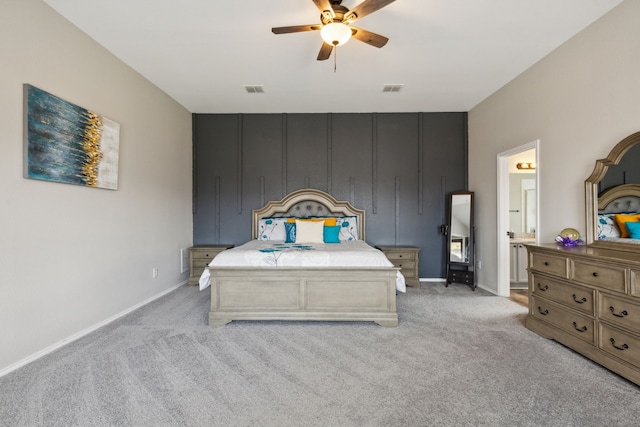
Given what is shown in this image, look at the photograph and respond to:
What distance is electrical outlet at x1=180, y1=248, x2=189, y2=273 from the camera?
15.4 feet

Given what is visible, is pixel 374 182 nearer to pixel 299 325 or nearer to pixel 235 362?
pixel 299 325

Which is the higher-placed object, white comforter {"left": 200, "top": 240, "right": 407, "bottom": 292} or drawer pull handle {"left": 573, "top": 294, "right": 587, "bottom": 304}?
white comforter {"left": 200, "top": 240, "right": 407, "bottom": 292}

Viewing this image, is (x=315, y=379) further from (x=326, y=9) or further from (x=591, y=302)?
(x=326, y=9)

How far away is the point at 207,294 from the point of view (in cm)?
415

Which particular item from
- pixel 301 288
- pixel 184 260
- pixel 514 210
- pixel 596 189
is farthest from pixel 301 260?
pixel 514 210

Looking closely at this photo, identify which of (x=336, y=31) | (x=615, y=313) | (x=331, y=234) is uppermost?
(x=336, y=31)

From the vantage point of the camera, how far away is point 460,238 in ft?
15.4

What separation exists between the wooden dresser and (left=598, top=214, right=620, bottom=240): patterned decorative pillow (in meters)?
0.14

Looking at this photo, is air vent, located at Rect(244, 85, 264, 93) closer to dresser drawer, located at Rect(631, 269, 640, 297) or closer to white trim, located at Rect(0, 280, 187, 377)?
white trim, located at Rect(0, 280, 187, 377)

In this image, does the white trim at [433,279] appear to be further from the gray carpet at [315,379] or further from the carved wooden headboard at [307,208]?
the gray carpet at [315,379]

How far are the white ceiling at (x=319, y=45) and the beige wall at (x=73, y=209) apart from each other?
0.90ft

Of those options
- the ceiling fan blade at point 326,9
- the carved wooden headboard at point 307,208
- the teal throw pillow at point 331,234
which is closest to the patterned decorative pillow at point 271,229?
the carved wooden headboard at point 307,208

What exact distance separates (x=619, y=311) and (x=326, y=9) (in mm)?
2961

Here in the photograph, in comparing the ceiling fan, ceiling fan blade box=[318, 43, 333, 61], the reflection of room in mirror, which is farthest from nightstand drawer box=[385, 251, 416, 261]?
the ceiling fan
